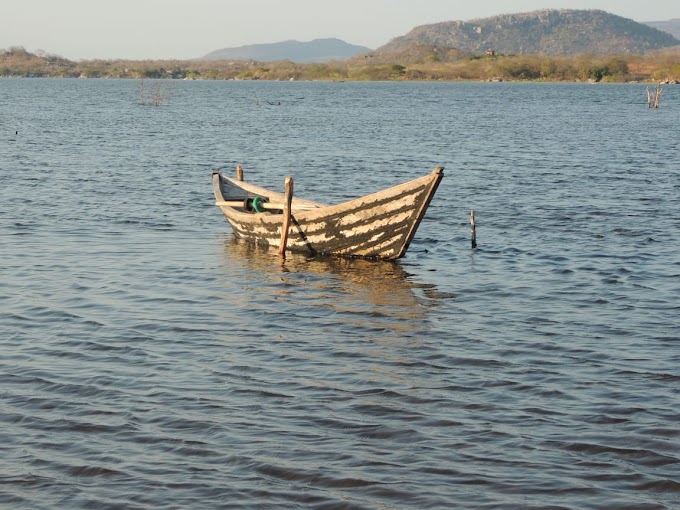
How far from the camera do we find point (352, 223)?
19844 mm

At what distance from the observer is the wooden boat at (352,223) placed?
1898 cm

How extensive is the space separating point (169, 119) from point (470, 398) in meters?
68.4

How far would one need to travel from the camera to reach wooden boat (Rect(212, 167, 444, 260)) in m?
19.0

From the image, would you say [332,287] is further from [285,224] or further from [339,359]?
[339,359]

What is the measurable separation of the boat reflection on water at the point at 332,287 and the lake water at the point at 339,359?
0.27 ft

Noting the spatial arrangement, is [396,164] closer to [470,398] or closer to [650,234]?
[650,234]

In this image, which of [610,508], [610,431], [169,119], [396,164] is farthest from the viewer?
[169,119]

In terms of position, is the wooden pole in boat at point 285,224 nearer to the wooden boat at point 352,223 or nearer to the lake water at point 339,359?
the wooden boat at point 352,223

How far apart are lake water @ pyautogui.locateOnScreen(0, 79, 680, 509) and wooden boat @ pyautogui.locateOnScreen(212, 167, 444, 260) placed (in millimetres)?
514

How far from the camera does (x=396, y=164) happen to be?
140ft

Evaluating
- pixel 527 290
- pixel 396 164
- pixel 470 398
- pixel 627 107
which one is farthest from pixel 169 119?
pixel 470 398

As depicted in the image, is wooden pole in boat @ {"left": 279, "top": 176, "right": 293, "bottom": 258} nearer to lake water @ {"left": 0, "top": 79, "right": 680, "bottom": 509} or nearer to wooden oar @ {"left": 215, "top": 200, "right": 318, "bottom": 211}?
lake water @ {"left": 0, "top": 79, "right": 680, "bottom": 509}

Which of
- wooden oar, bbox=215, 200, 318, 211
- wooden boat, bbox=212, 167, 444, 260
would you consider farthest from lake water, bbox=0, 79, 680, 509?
wooden oar, bbox=215, 200, 318, 211

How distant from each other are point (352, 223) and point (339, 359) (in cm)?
703
